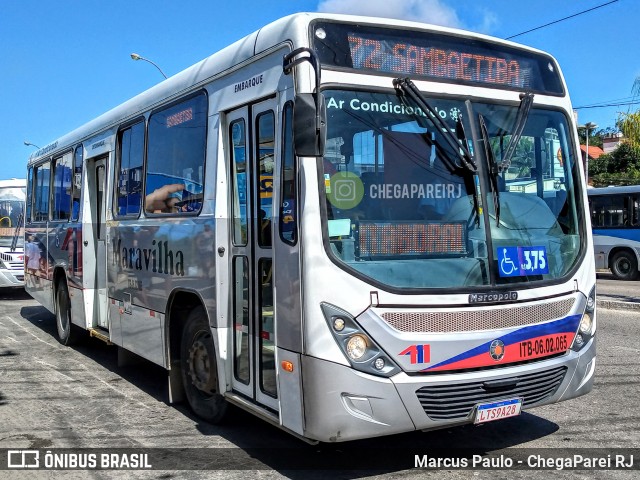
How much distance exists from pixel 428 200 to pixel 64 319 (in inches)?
302

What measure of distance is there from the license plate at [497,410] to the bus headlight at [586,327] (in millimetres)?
734

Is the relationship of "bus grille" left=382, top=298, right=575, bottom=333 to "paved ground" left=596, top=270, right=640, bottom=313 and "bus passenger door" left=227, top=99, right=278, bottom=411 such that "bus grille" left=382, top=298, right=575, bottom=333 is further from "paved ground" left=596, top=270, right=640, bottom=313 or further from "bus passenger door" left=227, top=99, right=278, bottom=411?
"paved ground" left=596, top=270, right=640, bottom=313

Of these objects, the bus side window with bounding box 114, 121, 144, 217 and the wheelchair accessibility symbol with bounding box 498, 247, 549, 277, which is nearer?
the wheelchair accessibility symbol with bounding box 498, 247, 549, 277

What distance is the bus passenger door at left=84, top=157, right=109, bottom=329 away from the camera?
29.8 feet

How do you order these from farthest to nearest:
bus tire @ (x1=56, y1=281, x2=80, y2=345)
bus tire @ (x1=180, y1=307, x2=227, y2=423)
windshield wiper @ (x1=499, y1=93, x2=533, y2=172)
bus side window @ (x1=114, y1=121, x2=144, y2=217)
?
bus tire @ (x1=56, y1=281, x2=80, y2=345), bus side window @ (x1=114, y1=121, x2=144, y2=217), bus tire @ (x1=180, y1=307, x2=227, y2=423), windshield wiper @ (x1=499, y1=93, x2=533, y2=172)

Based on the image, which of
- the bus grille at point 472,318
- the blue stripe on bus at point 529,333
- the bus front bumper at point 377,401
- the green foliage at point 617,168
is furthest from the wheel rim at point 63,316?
the green foliage at point 617,168

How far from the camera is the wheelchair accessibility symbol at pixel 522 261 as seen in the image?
190 inches

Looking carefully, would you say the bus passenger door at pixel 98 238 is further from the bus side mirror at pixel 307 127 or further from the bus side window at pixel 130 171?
the bus side mirror at pixel 307 127

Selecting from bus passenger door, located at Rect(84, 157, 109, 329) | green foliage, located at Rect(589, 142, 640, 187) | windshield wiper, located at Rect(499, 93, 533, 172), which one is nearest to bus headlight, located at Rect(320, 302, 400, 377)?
windshield wiper, located at Rect(499, 93, 533, 172)

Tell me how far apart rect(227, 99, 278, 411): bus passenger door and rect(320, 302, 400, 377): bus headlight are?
68 centimetres

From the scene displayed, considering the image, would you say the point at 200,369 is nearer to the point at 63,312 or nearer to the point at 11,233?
the point at 63,312

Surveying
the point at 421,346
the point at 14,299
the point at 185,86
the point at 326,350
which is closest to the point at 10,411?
the point at 185,86

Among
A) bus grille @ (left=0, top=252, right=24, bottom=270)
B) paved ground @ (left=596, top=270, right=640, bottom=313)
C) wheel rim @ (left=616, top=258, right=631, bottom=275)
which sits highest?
bus grille @ (left=0, top=252, right=24, bottom=270)

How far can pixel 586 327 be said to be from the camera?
5215 millimetres
